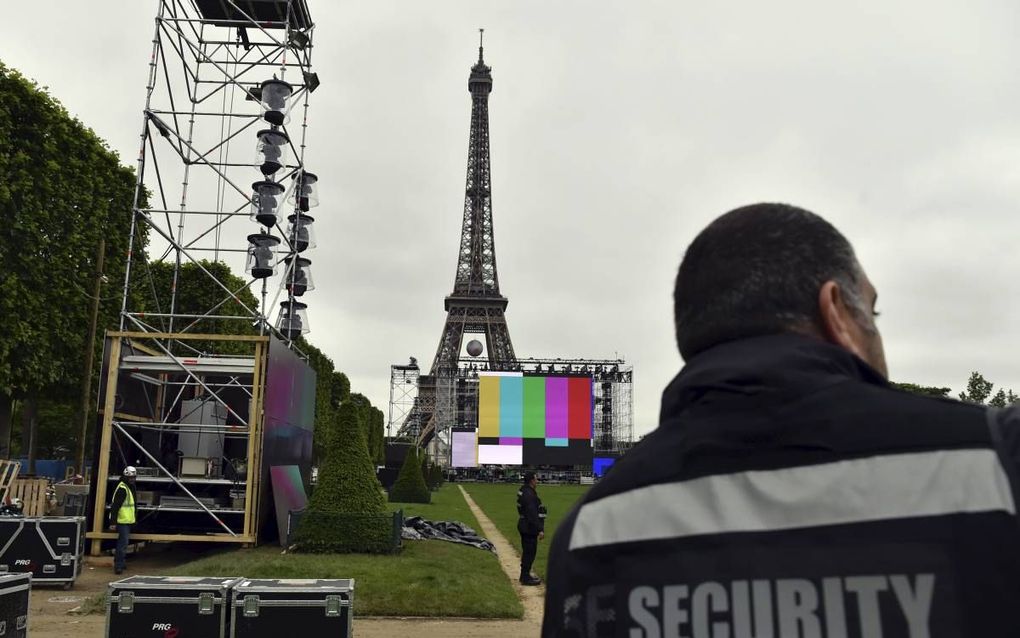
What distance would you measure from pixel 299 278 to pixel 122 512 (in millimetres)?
8450

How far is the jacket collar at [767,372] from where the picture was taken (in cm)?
142

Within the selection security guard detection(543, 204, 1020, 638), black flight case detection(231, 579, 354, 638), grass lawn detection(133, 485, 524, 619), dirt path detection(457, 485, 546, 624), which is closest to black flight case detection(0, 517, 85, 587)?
grass lawn detection(133, 485, 524, 619)

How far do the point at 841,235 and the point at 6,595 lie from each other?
758cm

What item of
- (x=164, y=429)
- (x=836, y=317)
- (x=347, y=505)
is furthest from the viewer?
(x=164, y=429)

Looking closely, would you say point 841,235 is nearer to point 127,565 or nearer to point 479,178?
point 127,565

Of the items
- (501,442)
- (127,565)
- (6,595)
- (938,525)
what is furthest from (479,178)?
(938,525)

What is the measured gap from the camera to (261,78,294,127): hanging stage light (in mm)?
17797

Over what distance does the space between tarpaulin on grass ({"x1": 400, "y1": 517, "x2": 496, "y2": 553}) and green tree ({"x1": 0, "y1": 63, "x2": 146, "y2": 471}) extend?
9736mm

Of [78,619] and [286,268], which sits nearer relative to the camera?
[78,619]

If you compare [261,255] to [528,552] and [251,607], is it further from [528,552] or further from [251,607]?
[251,607]

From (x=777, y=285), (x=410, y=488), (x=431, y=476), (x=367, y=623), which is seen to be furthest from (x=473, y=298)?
(x=777, y=285)

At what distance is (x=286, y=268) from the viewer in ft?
66.7

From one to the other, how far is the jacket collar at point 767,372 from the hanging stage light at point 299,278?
63.4 ft

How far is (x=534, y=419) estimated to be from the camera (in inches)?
2398
